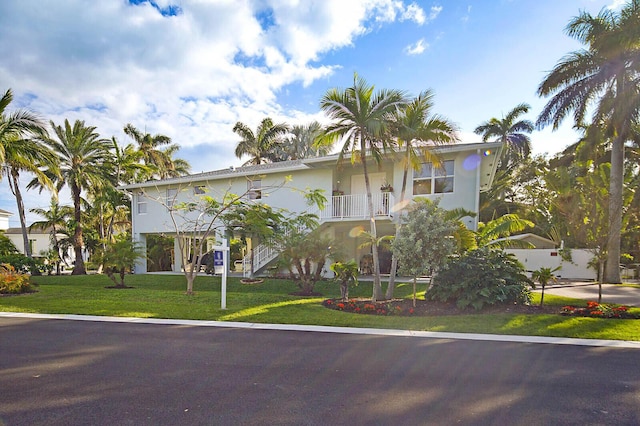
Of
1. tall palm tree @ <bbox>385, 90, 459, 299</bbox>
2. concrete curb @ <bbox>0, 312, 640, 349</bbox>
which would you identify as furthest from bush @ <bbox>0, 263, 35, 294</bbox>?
tall palm tree @ <bbox>385, 90, 459, 299</bbox>

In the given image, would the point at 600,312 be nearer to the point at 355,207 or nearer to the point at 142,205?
the point at 355,207

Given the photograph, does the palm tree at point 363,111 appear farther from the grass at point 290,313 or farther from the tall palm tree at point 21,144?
the tall palm tree at point 21,144

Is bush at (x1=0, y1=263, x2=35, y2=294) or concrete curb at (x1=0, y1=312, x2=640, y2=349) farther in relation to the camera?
bush at (x1=0, y1=263, x2=35, y2=294)

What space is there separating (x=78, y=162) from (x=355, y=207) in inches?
732

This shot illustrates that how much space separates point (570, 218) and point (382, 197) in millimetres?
7179

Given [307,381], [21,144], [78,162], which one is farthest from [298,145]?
[307,381]

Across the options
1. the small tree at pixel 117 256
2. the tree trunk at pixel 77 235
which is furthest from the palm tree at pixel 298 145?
the small tree at pixel 117 256

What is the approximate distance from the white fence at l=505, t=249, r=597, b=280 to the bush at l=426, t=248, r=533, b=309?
37.9 feet

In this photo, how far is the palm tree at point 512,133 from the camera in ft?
95.5

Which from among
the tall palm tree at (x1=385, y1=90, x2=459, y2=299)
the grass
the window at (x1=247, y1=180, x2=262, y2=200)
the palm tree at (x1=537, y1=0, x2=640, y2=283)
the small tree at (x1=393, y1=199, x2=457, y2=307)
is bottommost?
the grass

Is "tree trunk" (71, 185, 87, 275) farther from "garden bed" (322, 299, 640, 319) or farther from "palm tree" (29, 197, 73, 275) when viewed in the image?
"garden bed" (322, 299, 640, 319)

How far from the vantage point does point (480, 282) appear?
31.7ft

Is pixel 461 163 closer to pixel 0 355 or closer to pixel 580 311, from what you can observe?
pixel 580 311

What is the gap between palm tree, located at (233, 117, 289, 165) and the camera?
2995cm
